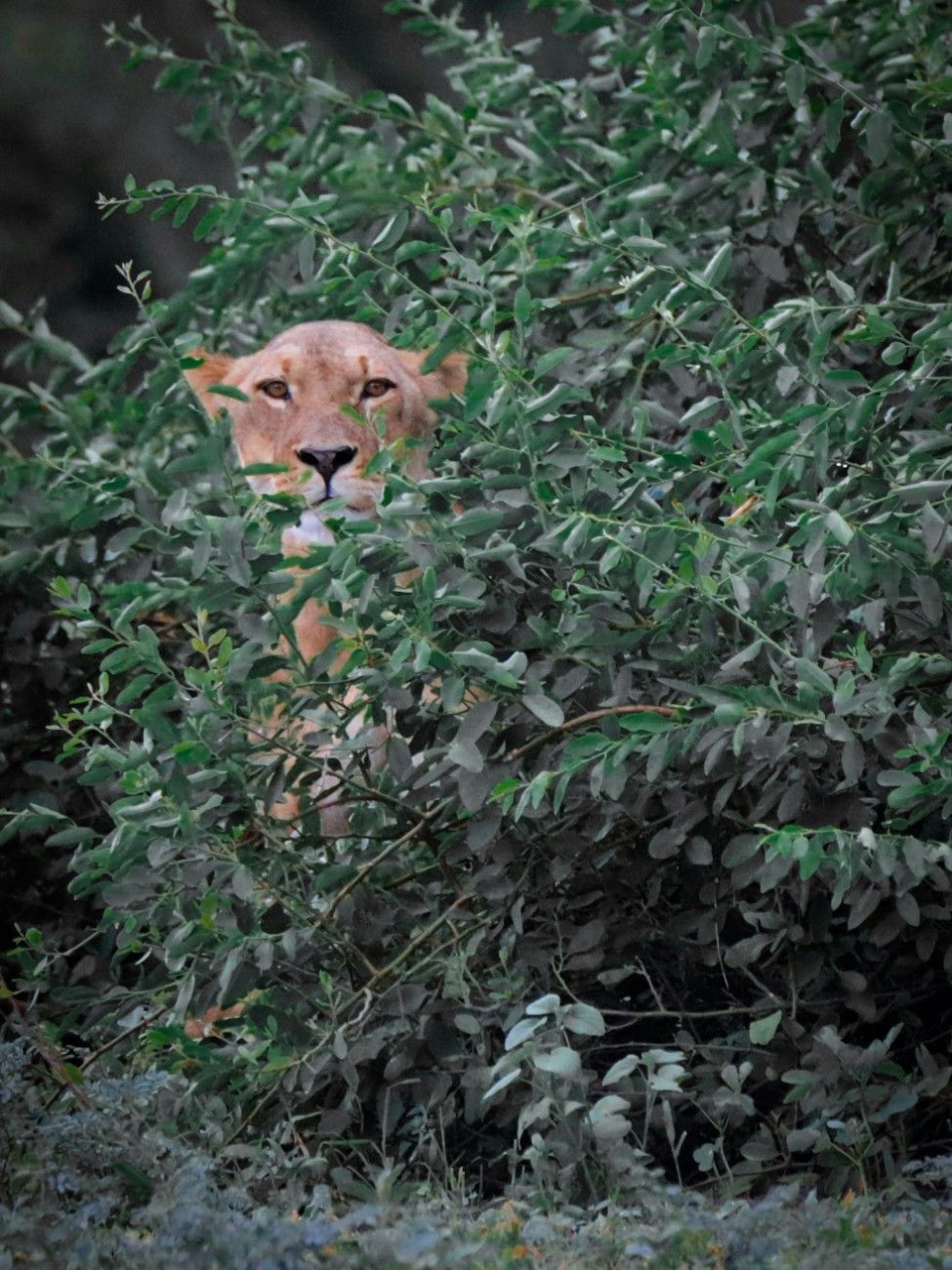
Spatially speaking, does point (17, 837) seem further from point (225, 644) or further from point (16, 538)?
point (225, 644)

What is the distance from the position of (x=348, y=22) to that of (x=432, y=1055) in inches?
259

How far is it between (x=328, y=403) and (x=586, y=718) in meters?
1.35

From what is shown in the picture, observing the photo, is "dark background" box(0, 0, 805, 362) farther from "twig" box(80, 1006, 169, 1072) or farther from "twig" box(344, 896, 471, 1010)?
"twig" box(344, 896, 471, 1010)

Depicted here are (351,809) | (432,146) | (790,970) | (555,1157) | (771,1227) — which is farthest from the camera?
(432,146)

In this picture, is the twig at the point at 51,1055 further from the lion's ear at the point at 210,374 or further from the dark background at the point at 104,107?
the dark background at the point at 104,107

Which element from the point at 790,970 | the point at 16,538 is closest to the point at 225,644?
the point at 790,970

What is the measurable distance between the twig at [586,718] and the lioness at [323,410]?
0.85 meters

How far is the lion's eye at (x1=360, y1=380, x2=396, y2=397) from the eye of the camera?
442cm

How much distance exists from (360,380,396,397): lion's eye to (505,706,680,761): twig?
→ 1.25 metres

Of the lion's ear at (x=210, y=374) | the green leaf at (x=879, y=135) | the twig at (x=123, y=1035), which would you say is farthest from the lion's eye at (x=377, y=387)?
the twig at (x=123, y=1035)

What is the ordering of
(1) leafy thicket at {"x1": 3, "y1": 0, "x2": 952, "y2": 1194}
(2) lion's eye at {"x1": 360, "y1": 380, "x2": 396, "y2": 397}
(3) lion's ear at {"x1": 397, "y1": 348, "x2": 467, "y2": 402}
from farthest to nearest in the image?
1. (3) lion's ear at {"x1": 397, "y1": 348, "x2": 467, "y2": 402}
2. (2) lion's eye at {"x1": 360, "y1": 380, "x2": 396, "y2": 397}
3. (1) leafy thicket at {"x1": 3, "y1": 0, "x2": 952, "y2": 1194}

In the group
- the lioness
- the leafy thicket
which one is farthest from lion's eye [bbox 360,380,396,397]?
the leafy thicket

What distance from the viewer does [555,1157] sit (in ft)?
10.2

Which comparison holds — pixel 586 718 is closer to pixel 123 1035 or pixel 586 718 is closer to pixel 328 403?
pixel 123 1035
